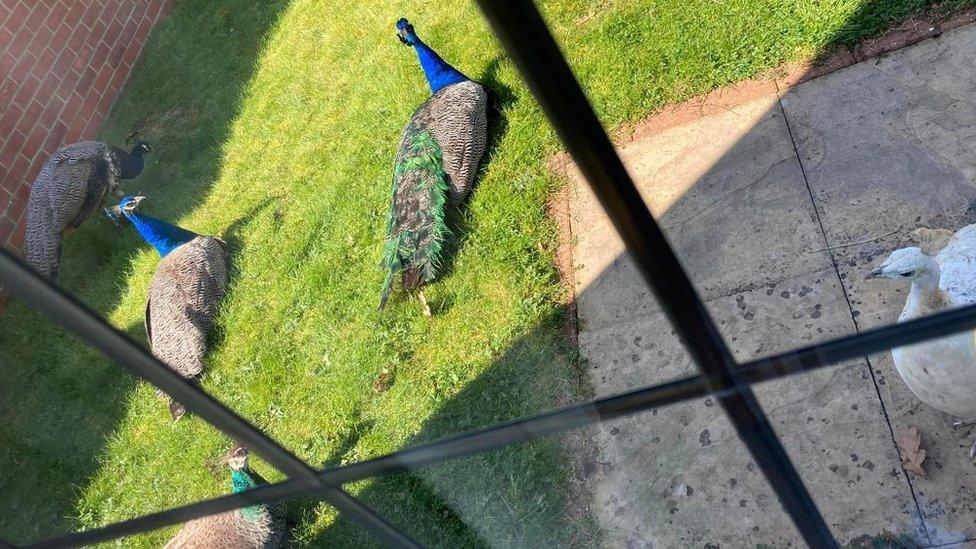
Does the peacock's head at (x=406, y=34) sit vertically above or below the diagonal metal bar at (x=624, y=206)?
below

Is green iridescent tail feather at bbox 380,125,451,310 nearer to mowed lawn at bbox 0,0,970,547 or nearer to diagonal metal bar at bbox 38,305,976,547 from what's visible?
mowed lawn at bbox 0,0,970,547

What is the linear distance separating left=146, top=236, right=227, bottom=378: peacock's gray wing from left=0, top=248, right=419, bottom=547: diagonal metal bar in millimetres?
3963

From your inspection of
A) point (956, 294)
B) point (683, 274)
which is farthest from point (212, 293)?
point (683, 274)

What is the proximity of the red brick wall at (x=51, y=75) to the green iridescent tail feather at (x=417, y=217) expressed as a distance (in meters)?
4.38

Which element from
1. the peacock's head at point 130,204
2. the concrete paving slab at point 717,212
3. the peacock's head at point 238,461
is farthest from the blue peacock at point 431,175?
the peacock's head at point 130,204

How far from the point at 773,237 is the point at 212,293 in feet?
11.8

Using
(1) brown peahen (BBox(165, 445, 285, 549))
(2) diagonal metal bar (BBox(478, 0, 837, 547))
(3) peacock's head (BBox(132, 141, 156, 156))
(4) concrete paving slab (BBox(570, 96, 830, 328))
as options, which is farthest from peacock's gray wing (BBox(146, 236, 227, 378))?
(2) diagonal metal bar (BBox(478, 0, 837, 547))

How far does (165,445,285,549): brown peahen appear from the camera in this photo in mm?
3707

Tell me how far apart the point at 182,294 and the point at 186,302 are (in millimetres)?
66

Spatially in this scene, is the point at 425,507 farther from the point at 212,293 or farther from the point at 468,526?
the point at 212,293

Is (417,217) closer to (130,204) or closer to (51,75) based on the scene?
(130,204)

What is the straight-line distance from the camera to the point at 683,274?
84cm

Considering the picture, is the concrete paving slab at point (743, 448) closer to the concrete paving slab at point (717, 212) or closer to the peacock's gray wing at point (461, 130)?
the concrete paving slab at point (717, 212)

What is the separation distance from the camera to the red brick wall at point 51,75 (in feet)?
23.6
